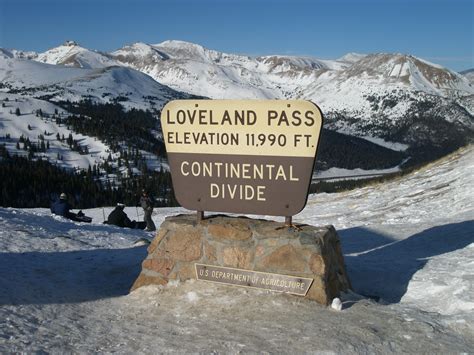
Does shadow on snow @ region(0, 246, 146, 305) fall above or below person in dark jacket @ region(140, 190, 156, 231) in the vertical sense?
above

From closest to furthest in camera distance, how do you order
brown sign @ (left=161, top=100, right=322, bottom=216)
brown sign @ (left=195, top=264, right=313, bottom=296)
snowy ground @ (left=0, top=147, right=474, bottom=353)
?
snowy ground @ (left=0, top=147, right=474, bottom=353)
brown sign @ (left=195, top=264, right=313, bottom=296)
brown sign @ (left=161, top=100, right=322, bottom=216)

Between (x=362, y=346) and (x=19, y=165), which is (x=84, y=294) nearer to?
(x=362, y=346)

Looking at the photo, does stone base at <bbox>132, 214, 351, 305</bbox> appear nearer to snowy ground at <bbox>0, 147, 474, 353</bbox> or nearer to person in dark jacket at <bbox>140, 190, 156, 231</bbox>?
snowy ground at <bbox>0, 147, 474, 353</bbox>

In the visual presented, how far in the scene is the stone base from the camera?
22.8ft

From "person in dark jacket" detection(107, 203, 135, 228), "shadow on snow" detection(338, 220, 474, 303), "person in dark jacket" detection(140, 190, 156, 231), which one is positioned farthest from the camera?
"person in dark jacket" detection(140, 190, 156, 231)

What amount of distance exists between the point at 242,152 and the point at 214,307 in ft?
7.82

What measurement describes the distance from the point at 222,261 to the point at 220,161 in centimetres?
157

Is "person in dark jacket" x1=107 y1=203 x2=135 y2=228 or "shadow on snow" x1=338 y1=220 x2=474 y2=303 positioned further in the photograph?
"person in dark jacket" x1=107 y1=203 x2=135 y2=228

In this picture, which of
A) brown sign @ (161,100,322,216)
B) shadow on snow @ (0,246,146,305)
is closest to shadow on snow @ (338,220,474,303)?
brown sign @ (161,100,322,216)

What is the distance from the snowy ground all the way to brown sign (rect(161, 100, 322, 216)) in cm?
141

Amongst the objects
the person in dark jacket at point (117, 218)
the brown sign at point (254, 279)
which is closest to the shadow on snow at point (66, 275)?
the brown sign at point (254, 279)

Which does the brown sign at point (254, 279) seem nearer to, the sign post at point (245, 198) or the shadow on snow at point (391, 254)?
the sign post at point (245, 198)

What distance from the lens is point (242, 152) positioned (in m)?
7.52

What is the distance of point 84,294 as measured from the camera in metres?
7.36
